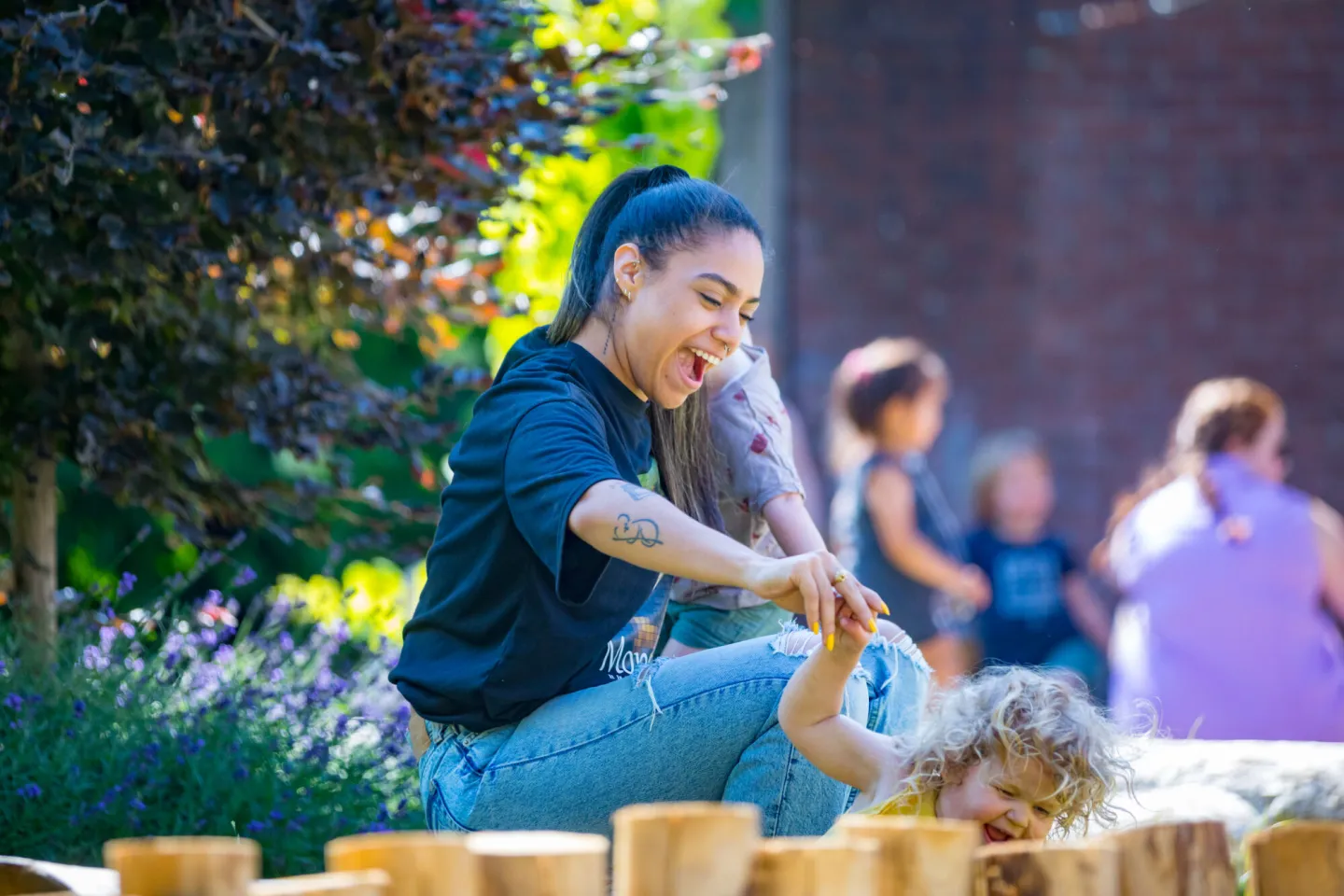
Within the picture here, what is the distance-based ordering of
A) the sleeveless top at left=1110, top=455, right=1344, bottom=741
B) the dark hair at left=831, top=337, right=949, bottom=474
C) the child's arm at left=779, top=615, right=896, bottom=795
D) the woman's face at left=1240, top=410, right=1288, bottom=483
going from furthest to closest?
the dark hair at left=831, top=337, right=949, bottom=474 → the woman's face at left=1240, top=410, right=1288, bottom=483 → the sleeveless top at left=1110, top=455, right=1344, bottom=741 → the child's arm at left=779, top=615, right=896, bottom=795

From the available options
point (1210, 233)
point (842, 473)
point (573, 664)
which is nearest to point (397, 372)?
point (842, 473)

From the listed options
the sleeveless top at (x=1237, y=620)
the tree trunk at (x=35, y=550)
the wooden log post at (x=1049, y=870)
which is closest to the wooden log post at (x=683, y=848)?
the wooden log post at (x=1049, y=870)

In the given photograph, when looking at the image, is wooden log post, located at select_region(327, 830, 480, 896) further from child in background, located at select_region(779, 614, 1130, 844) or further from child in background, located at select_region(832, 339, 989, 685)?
child in background, located at select_region(832, 339, 989, 685)

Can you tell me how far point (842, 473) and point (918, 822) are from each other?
5.02m

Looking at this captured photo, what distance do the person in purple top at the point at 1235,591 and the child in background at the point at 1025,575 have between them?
731 millimetres

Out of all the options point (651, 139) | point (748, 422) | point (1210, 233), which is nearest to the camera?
point (748, 422)

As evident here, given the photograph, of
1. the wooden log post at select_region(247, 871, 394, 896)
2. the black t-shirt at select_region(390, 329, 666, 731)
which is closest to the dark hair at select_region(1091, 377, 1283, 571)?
the black t-shirt at select_region(390, 329, 666, 731)

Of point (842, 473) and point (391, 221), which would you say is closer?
point (391, 221)

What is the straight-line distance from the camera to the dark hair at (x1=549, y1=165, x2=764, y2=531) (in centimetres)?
260

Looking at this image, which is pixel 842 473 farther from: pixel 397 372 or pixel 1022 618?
pixel 397 372

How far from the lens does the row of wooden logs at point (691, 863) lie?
1548mm

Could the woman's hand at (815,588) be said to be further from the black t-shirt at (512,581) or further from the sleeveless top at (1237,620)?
the sleeveless top at (1237,620)

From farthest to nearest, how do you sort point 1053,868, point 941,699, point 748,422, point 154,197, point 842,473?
point 842,473 < point 154,197 < point 748,422 < point 941,699 < point 1053,868

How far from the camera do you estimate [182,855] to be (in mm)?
→ 1534
